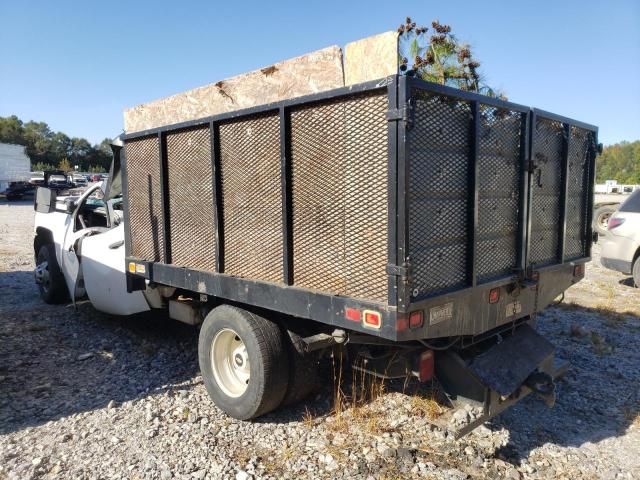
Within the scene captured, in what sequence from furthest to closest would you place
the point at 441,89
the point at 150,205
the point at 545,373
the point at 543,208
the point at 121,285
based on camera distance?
the point at 121,285
the point at 150,205
the point at 543,208
the point at 545,373
the point at 441,89

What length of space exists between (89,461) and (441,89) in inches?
126

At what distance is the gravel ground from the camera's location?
329 centimetres

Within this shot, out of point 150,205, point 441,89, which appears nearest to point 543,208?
point 441,89

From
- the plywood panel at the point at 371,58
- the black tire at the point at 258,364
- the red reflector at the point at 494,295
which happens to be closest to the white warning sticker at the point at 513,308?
the red reflector at the point at 494,295

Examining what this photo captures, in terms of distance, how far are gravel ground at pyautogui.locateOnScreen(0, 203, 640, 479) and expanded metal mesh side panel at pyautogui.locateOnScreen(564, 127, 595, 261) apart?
1.26 m

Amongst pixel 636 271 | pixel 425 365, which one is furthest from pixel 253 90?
pixel 636 271

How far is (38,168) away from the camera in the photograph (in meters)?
58.8

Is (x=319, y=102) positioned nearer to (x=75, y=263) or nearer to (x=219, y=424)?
(x=219, y=424)

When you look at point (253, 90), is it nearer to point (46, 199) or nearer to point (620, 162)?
point (46, 199)

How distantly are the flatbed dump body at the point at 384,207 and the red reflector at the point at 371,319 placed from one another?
0.01 meters

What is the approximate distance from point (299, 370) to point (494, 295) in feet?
4.83

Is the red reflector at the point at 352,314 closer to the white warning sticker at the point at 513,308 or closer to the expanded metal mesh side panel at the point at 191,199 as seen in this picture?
the white warning sticker at the point at 513,308

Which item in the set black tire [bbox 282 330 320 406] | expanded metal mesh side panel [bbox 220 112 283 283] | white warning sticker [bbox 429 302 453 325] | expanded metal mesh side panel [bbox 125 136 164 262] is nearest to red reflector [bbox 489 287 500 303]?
white warning sticker [bbox 429 302 453 325]

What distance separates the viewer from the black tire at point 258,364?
363 centimetres
